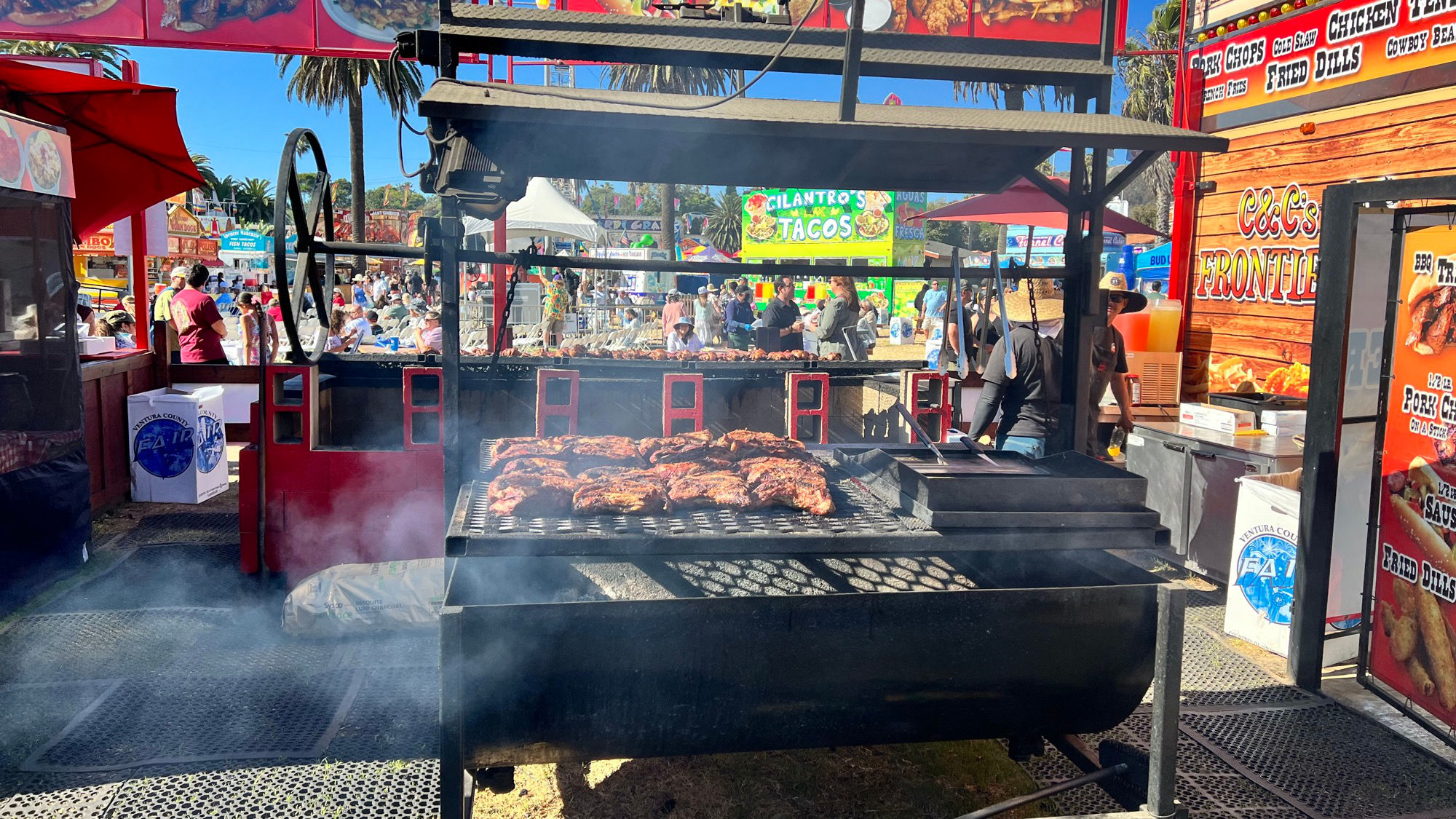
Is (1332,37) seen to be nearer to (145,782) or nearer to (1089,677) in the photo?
(1089,677)

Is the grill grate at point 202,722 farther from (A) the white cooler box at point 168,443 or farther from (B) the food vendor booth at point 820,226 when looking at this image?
(B) the food vendor booth at point 820,226

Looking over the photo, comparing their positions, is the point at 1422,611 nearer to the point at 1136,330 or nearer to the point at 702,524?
the point at 702,524

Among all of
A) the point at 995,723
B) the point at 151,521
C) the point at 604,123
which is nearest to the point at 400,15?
the point at 151,521

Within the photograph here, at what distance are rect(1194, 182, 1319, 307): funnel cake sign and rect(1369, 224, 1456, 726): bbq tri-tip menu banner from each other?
360cm

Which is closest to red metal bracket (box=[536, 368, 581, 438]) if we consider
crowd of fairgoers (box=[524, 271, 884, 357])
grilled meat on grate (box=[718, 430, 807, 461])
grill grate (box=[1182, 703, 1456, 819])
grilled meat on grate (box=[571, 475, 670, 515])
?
crowd of fairgoers (box=[524, 271, 884, 357])

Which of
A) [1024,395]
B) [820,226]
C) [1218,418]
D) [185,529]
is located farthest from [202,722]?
[820,226]

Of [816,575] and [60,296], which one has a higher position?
[60,296]

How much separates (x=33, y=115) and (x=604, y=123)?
7.62m

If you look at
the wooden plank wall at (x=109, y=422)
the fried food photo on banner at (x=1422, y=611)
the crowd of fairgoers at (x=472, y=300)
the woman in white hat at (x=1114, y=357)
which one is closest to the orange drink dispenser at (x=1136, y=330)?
the woman in white hat at (x=1114, y=357)

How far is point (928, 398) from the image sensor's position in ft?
27.5

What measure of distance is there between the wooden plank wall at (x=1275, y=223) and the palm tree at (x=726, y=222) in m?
48.1

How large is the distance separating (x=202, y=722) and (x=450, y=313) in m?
2.62

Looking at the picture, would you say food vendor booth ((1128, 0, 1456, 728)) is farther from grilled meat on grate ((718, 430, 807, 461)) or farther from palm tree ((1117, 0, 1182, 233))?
palm tree ((1117, 0, 1182, 233))

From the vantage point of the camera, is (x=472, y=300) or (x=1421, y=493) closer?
(x=1421, y=493)
